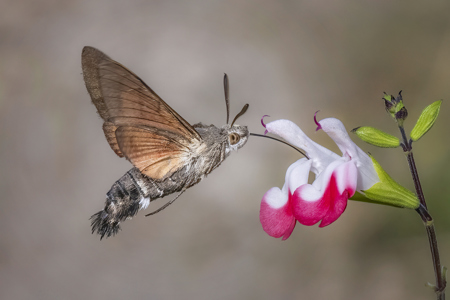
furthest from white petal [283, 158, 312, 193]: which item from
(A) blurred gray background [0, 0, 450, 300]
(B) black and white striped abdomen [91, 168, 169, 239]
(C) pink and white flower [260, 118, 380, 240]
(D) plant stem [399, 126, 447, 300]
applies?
(A) blurred gray background [0, 0, 450, 300]

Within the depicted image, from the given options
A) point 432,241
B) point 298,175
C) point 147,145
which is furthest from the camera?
point 147,145

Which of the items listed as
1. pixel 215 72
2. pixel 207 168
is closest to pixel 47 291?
pixel 215 72

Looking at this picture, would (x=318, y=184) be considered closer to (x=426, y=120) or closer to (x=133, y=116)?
(x=426, y=120)

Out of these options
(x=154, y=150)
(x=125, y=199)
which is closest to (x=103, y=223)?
(x=125, y=199)

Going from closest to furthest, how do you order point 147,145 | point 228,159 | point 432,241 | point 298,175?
point 432,241, point 298,175, point 147,145, point 228,159

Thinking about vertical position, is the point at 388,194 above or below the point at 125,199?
below

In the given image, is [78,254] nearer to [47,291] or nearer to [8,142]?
[47,291]

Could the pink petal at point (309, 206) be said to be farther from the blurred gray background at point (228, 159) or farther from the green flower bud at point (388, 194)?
the blurred gray background at point (228, 159)

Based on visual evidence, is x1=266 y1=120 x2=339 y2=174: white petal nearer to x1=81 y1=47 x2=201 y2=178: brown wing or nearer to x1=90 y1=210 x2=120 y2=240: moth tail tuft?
x1=81 y1=47 x2=201 y2=178: brown wing
